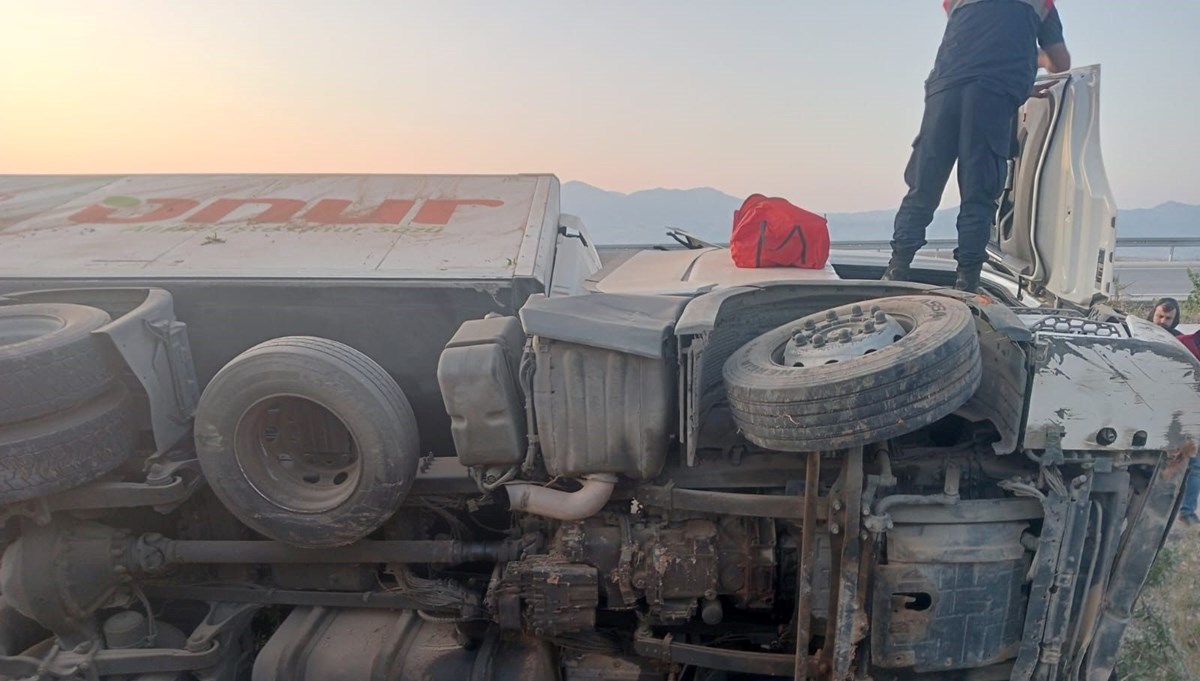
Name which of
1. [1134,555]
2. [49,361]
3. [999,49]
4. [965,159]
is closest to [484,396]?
[49,361]

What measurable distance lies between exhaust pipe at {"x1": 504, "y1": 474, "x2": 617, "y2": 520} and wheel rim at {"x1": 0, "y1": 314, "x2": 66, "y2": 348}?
6.01ft

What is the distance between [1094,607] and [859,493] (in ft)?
3.11

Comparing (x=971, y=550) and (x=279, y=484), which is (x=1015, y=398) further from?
(x=279, y=484)

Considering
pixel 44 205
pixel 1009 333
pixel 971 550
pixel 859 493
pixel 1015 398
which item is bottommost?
pixel 971 550

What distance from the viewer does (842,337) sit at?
2.43m

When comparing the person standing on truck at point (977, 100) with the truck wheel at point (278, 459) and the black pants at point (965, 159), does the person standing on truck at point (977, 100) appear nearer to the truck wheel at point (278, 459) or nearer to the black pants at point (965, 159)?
the black pants at point (965, 159)

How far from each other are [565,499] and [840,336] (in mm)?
1073

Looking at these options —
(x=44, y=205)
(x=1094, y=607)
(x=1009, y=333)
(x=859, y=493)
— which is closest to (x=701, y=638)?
(x=859, y=493)

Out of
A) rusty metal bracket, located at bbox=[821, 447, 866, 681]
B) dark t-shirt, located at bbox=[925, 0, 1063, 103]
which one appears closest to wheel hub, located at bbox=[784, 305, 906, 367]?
rusty metal bracket, located at bbox=[821, 447, 866, 681]

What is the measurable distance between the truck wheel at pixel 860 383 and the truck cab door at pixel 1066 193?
1.48 meters

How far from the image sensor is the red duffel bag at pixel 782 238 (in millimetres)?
3701

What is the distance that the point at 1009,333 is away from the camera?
2350 millimetres

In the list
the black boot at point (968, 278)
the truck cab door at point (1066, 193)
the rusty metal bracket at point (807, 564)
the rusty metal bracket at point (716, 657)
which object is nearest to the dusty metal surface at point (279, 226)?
the rusty metal bracket at point (807, 564)

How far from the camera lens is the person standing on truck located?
3562 millimetres
